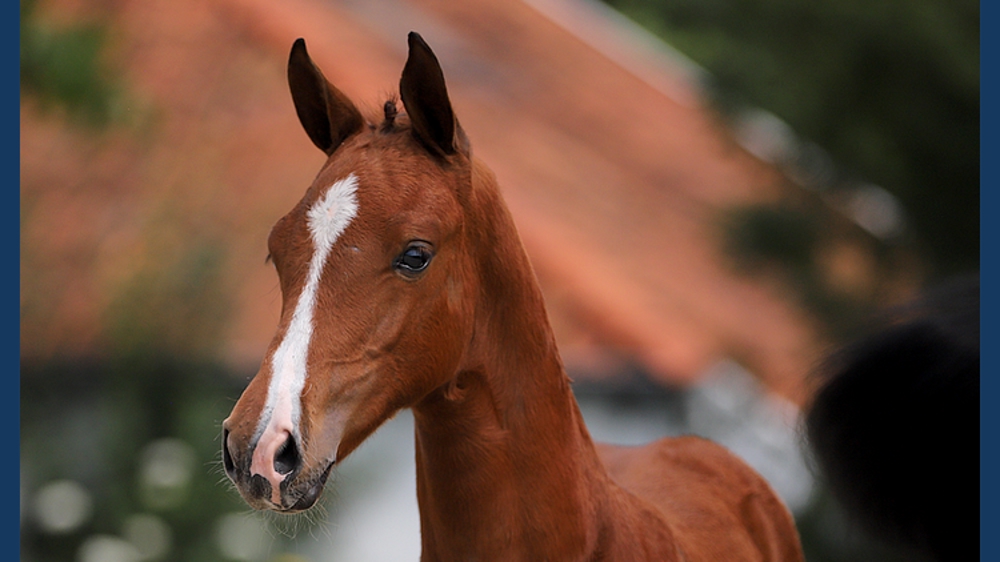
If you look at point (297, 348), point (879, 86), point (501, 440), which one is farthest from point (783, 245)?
point (297, 348)

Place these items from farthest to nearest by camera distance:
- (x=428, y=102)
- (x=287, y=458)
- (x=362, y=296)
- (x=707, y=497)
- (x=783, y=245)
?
(x=783, y=245), (x=707, y=497), (x=428, y=102), (x=362, y=296), (x=287, y=458)

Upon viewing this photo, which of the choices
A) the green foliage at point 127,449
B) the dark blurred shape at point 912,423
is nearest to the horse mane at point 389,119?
the dark blurred shape at point 912,423

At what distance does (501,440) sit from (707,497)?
823mm

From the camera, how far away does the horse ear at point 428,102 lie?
5.38 feet

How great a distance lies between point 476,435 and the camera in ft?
5.76

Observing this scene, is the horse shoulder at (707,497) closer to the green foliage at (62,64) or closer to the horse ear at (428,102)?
the horse ear at (428,102)

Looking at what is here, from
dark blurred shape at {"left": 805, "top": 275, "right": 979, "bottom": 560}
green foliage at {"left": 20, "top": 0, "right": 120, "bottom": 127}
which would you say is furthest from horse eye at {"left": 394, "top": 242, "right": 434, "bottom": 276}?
green foliage at {"left": 20, "top": 0, "right": 120, "bottom": 127}

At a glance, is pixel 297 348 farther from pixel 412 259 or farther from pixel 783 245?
pixel 783 245

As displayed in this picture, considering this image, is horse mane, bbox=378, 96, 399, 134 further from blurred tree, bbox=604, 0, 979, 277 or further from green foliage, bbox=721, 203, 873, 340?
green foliage, bbox=721, 203, 873, 340

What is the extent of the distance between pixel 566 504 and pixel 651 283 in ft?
14.9

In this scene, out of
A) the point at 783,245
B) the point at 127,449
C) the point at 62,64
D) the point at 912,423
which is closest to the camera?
the point at 912,423

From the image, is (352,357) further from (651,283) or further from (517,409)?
(651,283)

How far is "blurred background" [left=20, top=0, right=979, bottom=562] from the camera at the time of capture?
4.11m

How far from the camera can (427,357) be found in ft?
5.39
